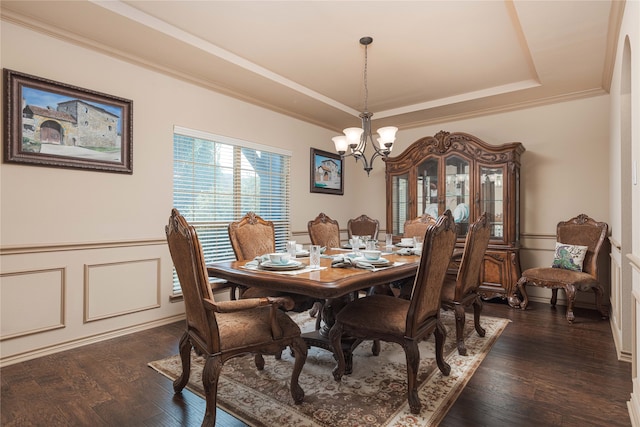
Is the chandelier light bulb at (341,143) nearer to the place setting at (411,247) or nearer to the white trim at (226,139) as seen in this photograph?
the place setting at (411,247)

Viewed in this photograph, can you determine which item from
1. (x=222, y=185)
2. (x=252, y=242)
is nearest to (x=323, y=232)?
(x=252, y=242)

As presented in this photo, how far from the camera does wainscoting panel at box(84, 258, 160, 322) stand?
2.85 m

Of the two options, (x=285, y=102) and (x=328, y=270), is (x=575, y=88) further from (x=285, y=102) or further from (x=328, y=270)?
(x=328, y=270)

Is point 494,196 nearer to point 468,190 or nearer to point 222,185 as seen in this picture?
point 468,190

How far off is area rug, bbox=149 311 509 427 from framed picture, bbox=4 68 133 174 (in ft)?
5.54

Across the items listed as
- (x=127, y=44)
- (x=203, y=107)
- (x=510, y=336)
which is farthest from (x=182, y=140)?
(x=510, y=336)

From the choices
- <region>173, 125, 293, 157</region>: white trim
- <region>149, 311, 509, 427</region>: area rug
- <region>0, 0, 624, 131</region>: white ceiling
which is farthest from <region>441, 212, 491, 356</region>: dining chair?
→ <region>173, 125, 293, 157</region>: white trim

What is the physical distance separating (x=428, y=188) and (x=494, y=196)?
0.80 m

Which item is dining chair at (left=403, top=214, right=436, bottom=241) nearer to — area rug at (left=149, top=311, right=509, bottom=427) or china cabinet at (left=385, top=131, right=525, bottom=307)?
china cabinet at (left=385, top=131, right=525, bottom=307)

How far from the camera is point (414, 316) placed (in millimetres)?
1812

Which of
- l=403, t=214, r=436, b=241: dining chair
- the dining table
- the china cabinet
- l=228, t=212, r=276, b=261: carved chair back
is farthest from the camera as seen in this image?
the china cabinet

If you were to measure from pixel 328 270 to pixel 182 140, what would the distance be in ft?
7.62

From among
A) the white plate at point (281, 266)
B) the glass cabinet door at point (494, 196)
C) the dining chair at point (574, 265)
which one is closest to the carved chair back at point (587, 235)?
the dining chair at point (574, 265)

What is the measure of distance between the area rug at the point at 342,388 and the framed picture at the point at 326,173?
2847 mm
